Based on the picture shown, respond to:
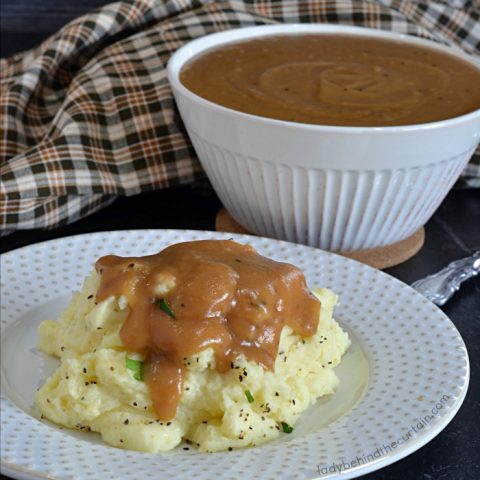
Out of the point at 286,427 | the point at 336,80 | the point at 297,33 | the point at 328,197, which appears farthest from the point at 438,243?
the point at 286,427

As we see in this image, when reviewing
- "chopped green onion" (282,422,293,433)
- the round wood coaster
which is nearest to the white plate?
"chopped green onion" (282,422,293,433)

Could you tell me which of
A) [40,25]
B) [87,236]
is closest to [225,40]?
[87,236]

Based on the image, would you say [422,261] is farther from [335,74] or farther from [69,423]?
[69,423]

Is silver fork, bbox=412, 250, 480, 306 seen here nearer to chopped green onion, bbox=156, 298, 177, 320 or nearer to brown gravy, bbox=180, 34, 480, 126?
brown gravy, bbox=180, 34, 480, 126

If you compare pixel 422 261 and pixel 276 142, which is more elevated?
pixel 276 142

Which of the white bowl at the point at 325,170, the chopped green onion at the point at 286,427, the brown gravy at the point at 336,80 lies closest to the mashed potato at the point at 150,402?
the chopped green onion at the point at 286,427

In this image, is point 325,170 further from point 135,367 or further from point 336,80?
point 135,367
